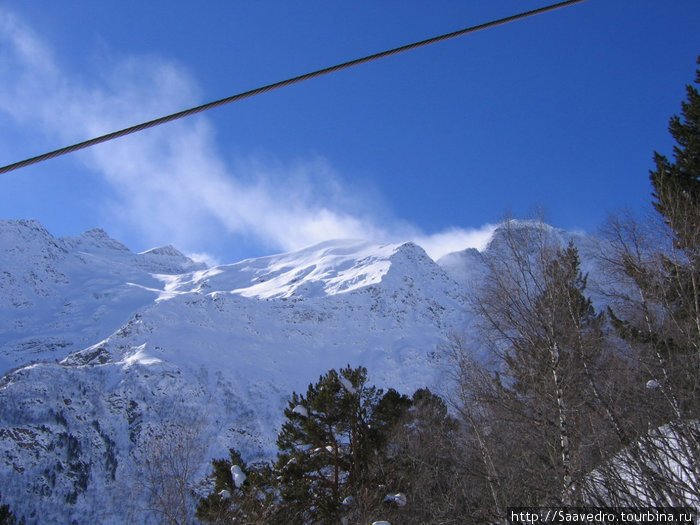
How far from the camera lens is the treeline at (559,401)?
5.70 meters

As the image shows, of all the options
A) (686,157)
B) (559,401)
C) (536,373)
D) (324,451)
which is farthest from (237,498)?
(686,157)

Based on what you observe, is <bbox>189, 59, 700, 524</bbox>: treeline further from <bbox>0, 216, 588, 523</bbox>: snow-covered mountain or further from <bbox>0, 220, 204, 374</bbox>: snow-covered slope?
<bbox>0, 220, 204, 374</bbox>: snow-covered slope

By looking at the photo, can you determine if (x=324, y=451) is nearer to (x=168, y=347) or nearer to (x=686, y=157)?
(x=686, y=157)

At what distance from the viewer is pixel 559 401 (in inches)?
283

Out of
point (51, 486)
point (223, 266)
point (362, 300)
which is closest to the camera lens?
point (51, 486)

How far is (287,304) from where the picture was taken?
393ft

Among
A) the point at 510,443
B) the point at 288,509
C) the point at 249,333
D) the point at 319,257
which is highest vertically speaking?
the point at 319,257

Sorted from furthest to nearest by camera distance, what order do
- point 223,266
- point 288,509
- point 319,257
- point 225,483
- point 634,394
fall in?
point 223,266
point 319,257
point 225,483
point 288,509
point 634,394

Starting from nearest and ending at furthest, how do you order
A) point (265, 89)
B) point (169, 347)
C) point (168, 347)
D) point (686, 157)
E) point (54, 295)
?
point (265, 89) → point (686, 157) → point (168, 347) → point (169, 347) → point (54, 295)

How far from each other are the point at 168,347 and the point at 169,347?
0.64 ft

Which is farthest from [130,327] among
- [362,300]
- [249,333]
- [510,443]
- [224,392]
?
[510,443]

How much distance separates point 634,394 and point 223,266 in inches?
6814

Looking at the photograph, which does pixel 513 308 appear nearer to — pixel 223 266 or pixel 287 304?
pixel 287 304

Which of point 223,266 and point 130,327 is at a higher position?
point 223,266
